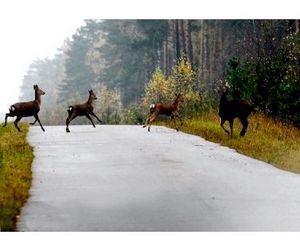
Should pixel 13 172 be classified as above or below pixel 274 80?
below

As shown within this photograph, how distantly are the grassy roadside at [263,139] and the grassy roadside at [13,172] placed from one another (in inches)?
104

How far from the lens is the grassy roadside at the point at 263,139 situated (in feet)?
39.1

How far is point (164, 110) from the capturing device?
12.9 m

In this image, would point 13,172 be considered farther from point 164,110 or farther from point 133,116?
point 164,110

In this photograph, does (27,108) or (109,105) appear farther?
(109,105)

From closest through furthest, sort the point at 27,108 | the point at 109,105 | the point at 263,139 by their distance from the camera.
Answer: the point at 27,108 < the point at 109,105 < the point at 263,139

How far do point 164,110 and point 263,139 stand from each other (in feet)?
4.61

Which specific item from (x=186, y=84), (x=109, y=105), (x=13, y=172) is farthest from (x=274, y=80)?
(x=13, y=172)

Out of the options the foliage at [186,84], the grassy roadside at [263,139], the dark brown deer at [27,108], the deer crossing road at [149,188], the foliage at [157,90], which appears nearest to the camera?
the deer crossing road at [149,188]

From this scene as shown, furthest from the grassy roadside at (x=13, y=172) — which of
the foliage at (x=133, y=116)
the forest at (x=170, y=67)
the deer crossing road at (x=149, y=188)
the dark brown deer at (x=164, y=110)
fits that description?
the dark brown deer at (x=164, y=110)

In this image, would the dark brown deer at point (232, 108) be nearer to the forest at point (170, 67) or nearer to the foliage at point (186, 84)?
the forest at point (170, 67)

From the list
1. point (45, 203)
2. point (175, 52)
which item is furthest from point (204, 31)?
point (45, 203)

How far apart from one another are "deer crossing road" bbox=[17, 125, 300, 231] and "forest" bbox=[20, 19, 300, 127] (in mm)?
576
